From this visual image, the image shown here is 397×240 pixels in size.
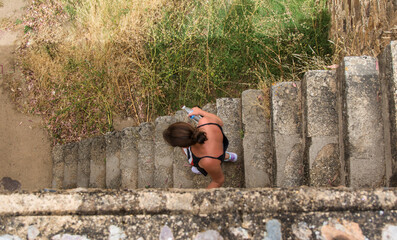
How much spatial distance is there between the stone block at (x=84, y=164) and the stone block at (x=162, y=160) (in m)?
1.28

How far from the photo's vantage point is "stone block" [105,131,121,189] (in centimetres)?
389

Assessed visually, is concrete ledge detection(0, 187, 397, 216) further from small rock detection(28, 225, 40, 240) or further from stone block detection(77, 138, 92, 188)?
stone block detection(77, 138, 92, 188)

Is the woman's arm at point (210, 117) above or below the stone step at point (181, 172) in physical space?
above

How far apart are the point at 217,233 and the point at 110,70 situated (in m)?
3.77

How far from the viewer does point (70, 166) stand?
178 inches

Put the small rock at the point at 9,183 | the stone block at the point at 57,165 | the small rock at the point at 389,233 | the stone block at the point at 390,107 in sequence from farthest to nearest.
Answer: the small rock at the point at 9,183, the stone block at the point at 57,165, the stone block at the point at 390,107, the small rock at the point at 389,233

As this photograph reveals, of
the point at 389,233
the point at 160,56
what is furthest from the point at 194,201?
the point at 160,56

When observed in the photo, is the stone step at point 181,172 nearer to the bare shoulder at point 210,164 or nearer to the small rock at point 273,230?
the bare shoulder at point 210,164

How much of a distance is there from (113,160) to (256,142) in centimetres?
201

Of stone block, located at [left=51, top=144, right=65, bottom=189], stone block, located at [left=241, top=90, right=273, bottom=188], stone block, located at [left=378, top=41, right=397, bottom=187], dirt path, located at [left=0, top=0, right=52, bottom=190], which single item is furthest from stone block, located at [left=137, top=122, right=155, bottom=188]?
stone block, located at [left=378, top=41, right=397, bottom=187]

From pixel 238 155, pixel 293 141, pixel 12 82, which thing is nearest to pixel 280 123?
pixel 293 141

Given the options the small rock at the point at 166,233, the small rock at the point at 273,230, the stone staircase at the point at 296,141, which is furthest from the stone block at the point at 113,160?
the small rock at the point at 273,230

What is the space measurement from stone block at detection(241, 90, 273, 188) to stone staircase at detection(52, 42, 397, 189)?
0.04ft

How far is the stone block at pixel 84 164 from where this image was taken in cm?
422
